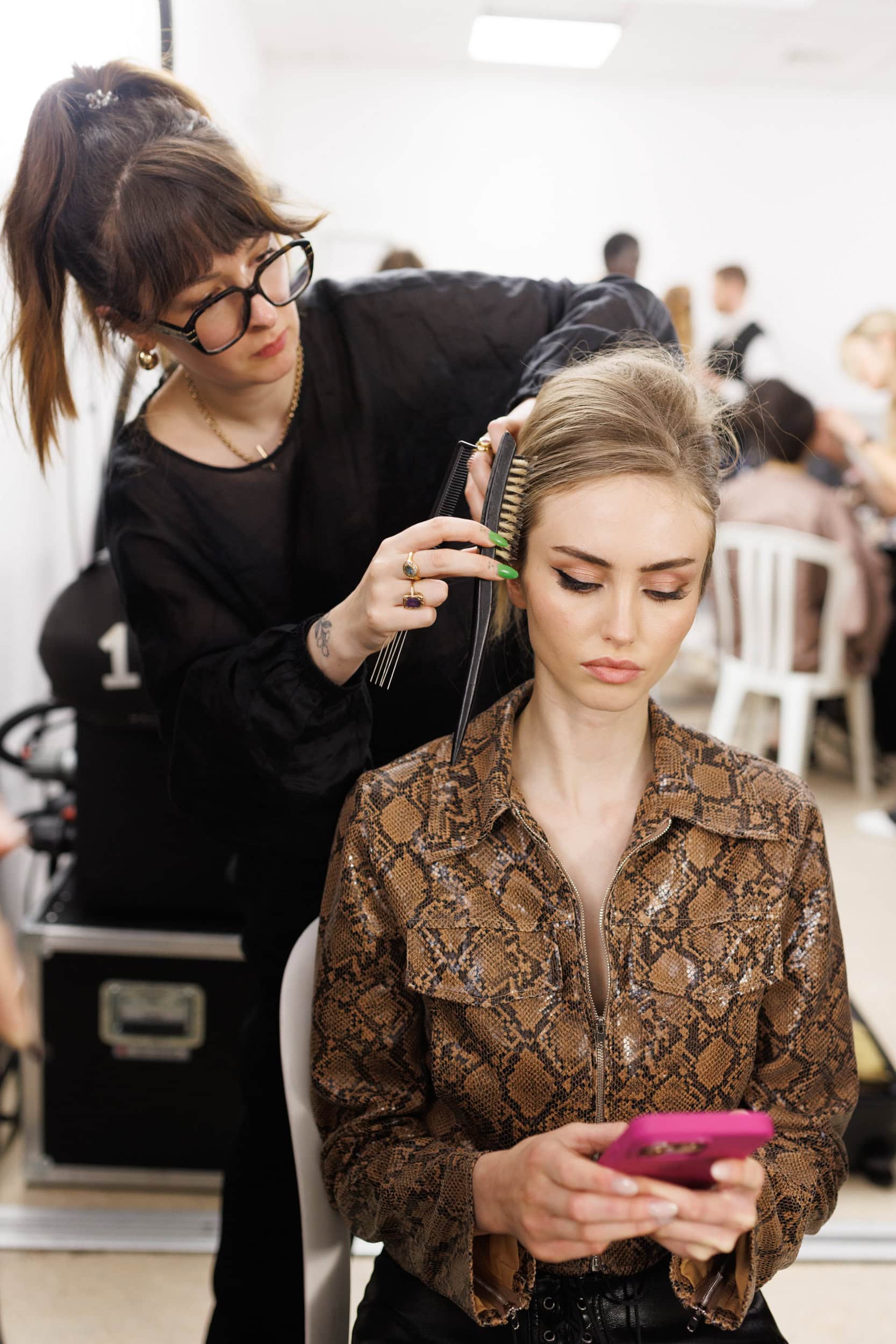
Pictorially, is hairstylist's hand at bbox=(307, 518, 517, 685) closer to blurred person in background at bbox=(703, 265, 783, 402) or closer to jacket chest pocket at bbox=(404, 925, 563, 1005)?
jacket chest pocket at bbox=(404, 925, 563, 1005)

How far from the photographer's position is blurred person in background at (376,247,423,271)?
1791 mm

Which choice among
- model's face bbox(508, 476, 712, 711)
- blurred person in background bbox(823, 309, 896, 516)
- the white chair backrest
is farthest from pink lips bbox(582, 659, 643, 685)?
the white chair backrest

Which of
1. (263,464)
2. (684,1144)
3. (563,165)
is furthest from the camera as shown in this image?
(563,165)

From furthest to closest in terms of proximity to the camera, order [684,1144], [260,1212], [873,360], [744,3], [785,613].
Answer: [785,613] < [873,360] < [744,3] < [260,1212] < [684,1144]

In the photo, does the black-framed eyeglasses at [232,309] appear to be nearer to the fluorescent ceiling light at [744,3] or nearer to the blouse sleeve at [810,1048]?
the blouse sleeve at [810,1048]

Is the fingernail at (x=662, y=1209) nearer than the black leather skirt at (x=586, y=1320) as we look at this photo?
Yes

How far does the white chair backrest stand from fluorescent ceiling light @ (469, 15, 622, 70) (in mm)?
1803

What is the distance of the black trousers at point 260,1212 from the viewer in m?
1.32

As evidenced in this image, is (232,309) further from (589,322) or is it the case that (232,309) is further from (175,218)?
(589,322)

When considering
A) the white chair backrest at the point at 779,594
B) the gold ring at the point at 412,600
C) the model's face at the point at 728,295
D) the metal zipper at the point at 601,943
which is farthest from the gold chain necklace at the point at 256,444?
the white chair backrest at the point at 779,594

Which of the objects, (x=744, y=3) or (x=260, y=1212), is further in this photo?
(x=744, y=3)

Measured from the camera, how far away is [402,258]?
1.80 meters

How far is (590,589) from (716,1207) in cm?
46

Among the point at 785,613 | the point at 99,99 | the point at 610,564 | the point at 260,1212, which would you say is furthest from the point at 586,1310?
the point at 785,613
